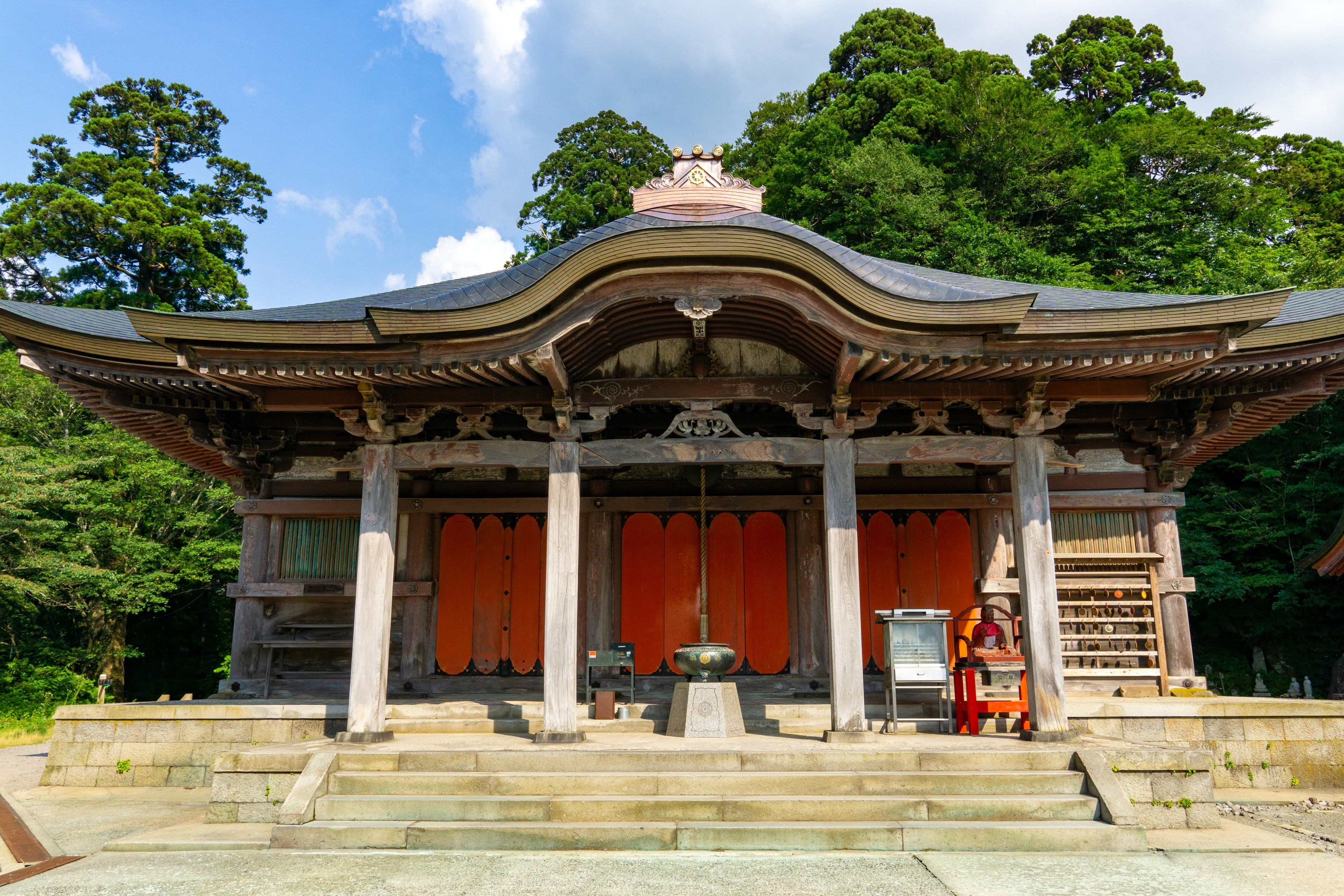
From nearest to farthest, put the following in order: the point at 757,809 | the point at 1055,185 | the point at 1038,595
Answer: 1. the point at 757,809
2. the point at 1038,595
3. the point at 1055,185

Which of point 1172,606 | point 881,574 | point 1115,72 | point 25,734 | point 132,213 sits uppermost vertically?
point 1115,72

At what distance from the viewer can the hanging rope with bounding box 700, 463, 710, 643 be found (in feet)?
28.6

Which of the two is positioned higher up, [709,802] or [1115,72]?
[1115,72]

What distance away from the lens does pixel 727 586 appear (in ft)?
35.4

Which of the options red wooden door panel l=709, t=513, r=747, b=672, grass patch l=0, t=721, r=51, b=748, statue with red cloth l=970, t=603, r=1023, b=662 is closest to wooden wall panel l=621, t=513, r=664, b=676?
red wooden door panel l=709, t=513, r=747, b=672

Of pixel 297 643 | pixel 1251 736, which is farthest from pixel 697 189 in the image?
pixel 1251 736

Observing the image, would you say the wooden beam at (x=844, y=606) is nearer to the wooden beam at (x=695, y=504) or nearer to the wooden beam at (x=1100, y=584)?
the wooden beam at (x=695, y=504)

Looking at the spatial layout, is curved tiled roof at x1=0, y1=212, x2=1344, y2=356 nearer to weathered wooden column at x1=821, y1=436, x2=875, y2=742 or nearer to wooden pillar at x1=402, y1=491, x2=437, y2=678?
weathered wooden column at x1=821, y1=436, x2=875, y2=742

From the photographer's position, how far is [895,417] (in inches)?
401

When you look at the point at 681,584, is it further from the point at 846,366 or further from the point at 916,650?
the point at 846,366

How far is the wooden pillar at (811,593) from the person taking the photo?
10414mm

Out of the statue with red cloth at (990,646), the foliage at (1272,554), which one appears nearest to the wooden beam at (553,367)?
the statue with red cloth at (990,646)

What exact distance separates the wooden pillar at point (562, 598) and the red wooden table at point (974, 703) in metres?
3.78

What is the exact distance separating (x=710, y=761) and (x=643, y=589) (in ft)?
12.7
